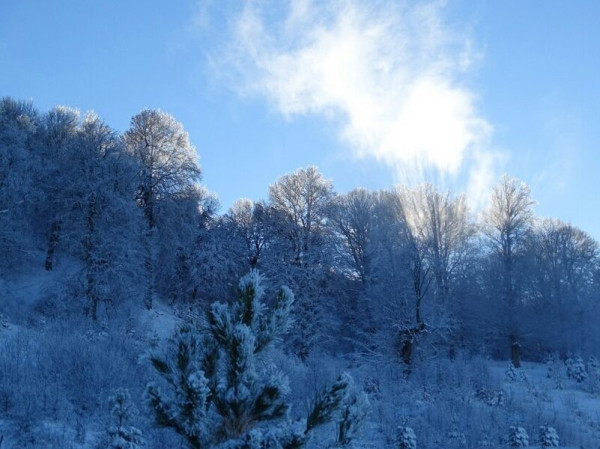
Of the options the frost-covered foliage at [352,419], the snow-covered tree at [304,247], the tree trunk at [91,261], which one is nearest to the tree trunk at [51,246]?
the tree trunk at [91,261]

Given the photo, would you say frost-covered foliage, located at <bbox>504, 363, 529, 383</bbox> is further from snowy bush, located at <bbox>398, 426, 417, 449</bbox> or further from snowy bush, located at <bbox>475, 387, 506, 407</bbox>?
snowy bush, located at <bbox>398, 426, 417, 449</bbox>

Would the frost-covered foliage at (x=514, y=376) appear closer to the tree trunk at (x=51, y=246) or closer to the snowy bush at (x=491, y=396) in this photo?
the snowy bush at (x=491, y=396)

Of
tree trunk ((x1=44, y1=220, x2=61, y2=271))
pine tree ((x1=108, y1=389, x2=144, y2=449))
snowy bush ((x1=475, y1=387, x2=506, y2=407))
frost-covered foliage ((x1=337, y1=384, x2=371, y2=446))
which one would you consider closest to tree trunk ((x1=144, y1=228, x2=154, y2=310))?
tree trunk ((x1=44, y1=220, x2=61, y2=271))

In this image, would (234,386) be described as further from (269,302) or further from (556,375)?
(556,375)

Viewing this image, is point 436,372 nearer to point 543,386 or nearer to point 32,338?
point 543,386

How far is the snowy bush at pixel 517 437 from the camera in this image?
10.1 m

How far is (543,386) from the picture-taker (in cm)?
1675

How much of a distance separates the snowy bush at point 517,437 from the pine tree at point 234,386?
24.2 ft

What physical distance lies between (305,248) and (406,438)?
695 inches

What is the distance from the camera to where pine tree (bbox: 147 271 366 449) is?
13.6ft

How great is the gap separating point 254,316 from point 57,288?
17677 millimetres

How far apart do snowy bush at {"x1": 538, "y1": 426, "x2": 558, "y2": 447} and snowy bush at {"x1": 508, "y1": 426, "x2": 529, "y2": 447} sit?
0.32 metres

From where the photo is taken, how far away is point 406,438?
9.89 meters

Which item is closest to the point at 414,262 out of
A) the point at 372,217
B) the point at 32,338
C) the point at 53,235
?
the point at 372,217
